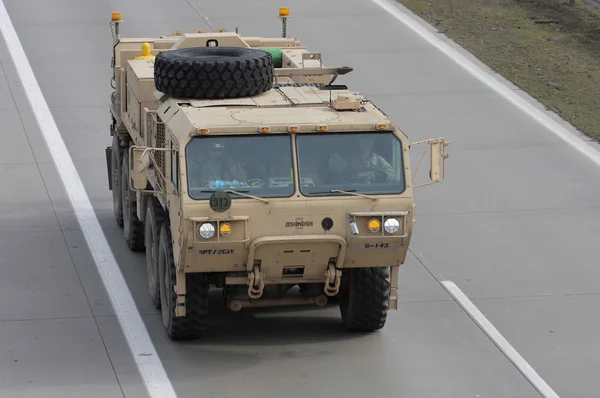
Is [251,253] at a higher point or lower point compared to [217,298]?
higher

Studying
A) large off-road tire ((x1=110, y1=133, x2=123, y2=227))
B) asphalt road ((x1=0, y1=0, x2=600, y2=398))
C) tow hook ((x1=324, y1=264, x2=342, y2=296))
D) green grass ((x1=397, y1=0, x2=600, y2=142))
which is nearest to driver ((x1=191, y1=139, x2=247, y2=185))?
tow hook ((x1=324, y1=264, x2=342, y2=296))

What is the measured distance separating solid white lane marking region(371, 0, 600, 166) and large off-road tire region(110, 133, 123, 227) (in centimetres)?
747

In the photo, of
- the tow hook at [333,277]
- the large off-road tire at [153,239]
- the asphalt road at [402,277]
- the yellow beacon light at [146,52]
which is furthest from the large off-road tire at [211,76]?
the asphalt road at [402,277]

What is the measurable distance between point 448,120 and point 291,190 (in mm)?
10412

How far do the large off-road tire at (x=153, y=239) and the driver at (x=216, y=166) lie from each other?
1707 millimetres

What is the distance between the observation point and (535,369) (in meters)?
13.2

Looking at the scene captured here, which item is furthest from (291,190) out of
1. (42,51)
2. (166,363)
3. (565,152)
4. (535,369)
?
(42,51)

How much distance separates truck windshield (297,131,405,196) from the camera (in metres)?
12.8

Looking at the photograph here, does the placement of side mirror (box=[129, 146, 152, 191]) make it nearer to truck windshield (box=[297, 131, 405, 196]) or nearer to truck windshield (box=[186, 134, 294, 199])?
truck windshield (box=[186, 134, 294, 199])

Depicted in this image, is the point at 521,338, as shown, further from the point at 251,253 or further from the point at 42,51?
the point at 42,51

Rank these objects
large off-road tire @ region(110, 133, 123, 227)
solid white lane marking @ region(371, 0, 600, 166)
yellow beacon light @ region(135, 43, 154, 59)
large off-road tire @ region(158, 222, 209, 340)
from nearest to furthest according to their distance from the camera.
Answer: large off-road tire @ region(158, 222, 209, 340) < yellow beacon light @ region(135, 43, 154, 59) < large off-road tire @ region(110, 133, 123, 227) < solid white lane marking @ region(371, 0, 600, 166)

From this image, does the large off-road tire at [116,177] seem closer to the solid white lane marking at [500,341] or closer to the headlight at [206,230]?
the solid white lane marking at [500,341]

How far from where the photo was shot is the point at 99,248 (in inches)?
664

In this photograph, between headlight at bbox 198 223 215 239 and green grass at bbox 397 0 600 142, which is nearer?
headlight at bbox 198 223 215 239
